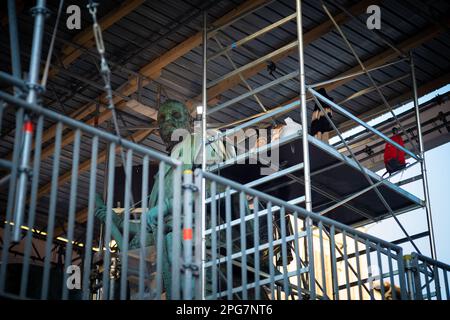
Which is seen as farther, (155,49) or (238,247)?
(155,49)

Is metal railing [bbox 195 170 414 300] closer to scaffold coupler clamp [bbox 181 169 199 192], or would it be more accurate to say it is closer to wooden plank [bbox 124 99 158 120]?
scaffold coupler clamp [bbox 181 169 199 192]

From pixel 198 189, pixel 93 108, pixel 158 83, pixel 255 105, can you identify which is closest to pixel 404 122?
pixel 255 105

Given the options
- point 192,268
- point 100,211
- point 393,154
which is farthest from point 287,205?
point 393,154

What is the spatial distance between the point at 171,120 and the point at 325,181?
2.14m

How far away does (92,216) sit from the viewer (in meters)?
5.38

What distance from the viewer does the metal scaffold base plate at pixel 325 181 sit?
943 centimetres

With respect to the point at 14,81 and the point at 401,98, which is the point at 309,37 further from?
the point at 14,81

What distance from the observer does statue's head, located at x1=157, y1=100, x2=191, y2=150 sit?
9.45 metres

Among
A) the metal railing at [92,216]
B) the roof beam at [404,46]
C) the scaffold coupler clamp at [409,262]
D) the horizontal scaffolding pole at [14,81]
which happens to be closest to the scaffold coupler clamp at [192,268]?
the metal railing at [92,216]

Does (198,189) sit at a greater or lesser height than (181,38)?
lesser

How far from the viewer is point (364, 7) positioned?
38.7 ft

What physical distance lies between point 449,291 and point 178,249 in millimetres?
Answer: 3369
